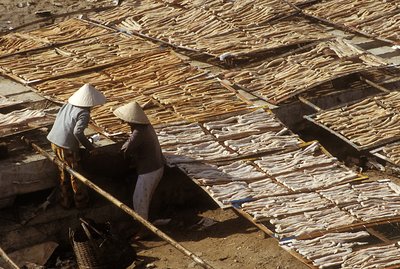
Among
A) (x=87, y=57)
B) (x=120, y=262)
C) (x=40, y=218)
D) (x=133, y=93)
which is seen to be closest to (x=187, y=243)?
(x=120, y=262)

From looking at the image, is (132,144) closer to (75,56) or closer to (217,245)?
(217,245)

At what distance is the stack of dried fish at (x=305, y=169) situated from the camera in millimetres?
12664

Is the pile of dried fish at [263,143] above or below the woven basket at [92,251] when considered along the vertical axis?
above

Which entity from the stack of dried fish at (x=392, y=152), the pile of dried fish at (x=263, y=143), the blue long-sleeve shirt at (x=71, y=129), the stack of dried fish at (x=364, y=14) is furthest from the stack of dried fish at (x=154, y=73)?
the stack of dried fish at (x=364, y=14)

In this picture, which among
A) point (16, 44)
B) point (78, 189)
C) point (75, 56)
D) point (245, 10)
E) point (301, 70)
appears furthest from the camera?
point (245, 10)

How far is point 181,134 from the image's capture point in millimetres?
13633

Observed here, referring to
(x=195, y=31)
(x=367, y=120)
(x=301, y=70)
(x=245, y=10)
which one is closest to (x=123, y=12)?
(x=195, y=31)

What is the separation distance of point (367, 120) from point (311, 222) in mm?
2836

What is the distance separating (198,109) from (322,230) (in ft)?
10.5

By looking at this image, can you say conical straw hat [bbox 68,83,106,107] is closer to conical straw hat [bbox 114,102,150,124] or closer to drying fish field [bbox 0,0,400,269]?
conical straw hat [bbox 114,102,150,124]

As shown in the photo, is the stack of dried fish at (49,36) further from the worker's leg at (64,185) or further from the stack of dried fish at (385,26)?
the stack of dried fish at (385,26)

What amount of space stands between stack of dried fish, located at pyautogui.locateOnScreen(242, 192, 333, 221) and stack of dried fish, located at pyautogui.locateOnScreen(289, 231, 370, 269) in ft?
1.97

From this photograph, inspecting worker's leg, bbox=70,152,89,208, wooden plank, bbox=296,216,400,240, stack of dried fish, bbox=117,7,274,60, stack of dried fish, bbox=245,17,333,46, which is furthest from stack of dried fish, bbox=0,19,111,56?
wooden plank, bbox=296,216,400,240

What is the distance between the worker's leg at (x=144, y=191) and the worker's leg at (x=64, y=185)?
0.78 meters
